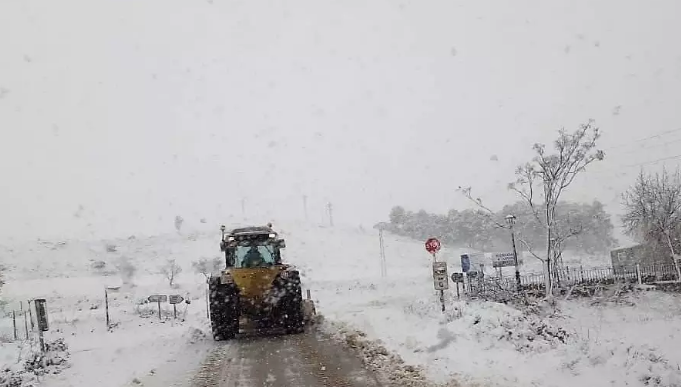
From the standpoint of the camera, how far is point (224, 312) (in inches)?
590

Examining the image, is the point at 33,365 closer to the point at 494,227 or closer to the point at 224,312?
the point at 224,312

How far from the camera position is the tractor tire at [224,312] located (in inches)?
588

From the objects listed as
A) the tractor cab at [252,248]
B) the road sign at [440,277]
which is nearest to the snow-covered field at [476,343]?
the road sign at [440,277]

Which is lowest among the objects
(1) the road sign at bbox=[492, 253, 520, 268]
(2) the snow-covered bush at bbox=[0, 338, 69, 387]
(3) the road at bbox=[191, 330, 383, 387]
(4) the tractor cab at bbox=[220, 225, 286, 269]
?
(3) the road at bbox=[191, 330, 383, 387]

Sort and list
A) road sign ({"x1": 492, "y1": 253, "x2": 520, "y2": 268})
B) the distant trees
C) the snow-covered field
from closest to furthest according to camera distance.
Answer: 1. the snow-covered field
2. road sign ({"x1": 492, "y1": 253, "x2": 520, "y2": 268})
3. the distant trees

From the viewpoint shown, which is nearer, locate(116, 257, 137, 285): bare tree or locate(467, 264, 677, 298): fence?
locate(467, 264, 677, 298): fence

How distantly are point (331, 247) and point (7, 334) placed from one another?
6805cm

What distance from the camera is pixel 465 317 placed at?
39.1 feet

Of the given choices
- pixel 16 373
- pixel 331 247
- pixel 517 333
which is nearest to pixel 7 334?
pixel 16 373

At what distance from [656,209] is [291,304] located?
36354mm

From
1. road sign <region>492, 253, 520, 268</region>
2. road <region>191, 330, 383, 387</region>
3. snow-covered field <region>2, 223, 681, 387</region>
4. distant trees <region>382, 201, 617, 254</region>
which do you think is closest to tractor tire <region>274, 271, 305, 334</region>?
road <region>191, 330, 383, 387</region>

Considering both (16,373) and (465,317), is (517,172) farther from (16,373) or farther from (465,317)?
(16,373)

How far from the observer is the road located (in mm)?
8992

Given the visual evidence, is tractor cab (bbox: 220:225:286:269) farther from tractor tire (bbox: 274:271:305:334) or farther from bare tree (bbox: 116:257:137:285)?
bare tree (bbox: 116:257:137:285)
